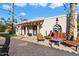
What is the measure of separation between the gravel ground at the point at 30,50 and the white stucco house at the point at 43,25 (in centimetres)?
31

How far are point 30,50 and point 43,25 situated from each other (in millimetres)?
805

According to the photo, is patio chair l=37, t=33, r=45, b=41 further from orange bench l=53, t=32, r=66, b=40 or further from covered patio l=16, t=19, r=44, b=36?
orange bench l=53, t=32, r=66, b=40

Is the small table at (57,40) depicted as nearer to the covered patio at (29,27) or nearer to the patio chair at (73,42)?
the patio chair at (73,42)

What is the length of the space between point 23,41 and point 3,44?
0.62 metres

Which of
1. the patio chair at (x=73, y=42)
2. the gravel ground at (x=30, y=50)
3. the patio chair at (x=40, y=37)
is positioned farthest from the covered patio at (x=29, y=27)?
the patio chair at (x=73, y=42)

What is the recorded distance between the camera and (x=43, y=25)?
6.08 metres

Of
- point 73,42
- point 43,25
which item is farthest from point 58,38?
point 43,25

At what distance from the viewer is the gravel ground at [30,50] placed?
597 cm

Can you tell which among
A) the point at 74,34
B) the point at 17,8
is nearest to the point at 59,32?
the point at 74,34

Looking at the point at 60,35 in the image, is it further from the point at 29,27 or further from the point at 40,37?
the point at 29,27

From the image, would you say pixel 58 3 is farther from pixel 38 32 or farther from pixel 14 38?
pixel 14 38

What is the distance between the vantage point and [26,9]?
20.0 feet

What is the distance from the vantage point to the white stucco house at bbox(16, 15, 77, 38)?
19.6 feet

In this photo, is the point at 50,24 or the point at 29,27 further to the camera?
the point at 29,27
